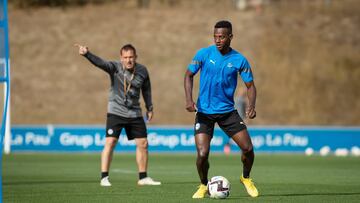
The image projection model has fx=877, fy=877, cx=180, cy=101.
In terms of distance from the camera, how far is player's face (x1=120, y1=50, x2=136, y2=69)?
15.0 m

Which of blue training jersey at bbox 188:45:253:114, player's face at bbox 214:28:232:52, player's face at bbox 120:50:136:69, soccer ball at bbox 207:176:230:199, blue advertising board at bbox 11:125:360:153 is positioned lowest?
blue advertising board at bbox 11:125:360:153

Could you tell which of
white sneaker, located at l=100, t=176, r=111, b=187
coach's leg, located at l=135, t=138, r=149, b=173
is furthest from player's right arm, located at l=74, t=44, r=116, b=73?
white sneaker, located at l=100, t=176, r=111, b=187

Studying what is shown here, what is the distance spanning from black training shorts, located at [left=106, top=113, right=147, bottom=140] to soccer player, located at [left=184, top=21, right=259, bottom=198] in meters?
3.06

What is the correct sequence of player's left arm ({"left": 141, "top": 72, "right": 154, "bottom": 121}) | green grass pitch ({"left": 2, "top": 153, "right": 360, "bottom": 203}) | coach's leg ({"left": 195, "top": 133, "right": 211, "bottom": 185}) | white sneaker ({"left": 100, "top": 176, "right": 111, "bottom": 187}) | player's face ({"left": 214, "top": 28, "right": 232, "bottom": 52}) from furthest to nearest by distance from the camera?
player's left arm ({"left": 141, "top": 72, "right": 154, "bottom": 121}), white sneaker ({"left": 100, "top": 176, "right": 111, "bottom": 187}), green grass pitch ({"left": 2, "top": 153, "right": 360, "bottom": 203}), coach's leg ({"left": 195, "top": 133, "right": 211, "bottom": 185}), player's face ({"left": 214, "top": 28, "right": 232, "bottom": 52})

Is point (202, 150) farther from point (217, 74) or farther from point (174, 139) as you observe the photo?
point (174, 139)

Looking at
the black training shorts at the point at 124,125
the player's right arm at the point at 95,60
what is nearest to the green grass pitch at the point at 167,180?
the black training shorts at the point at 124,125

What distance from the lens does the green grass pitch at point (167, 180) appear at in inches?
495

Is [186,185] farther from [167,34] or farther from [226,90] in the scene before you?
[167,34]

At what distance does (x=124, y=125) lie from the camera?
15.4m

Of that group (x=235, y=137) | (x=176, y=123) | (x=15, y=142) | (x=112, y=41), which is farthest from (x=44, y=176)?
(x=112, y=41)

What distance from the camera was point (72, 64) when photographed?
45.3m

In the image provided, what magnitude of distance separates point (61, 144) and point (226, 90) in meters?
18.4

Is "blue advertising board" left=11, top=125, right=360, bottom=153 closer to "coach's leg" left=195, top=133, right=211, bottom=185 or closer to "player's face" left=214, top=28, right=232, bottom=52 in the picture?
"coach's leg" left=195, top=133, right=211, bottom=185

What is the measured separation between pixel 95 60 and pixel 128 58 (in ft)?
3.05
